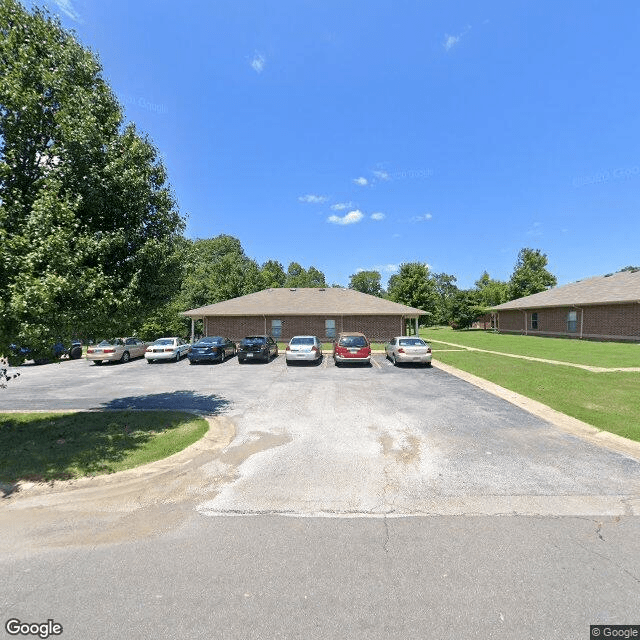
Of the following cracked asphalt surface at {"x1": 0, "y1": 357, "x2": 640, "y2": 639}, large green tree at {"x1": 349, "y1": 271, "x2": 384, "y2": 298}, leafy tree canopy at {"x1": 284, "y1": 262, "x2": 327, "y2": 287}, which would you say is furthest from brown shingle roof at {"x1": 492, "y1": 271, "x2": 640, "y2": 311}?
large green tree at {"x1": 349, "y1": 271, "x2": 384, "y2": 298}

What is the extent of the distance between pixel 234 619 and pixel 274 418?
5.63 meters

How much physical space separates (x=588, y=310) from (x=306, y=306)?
79.5ft

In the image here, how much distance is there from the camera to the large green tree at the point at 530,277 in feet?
190

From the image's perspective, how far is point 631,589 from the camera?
2.86 m

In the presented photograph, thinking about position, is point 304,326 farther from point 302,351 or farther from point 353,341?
point 353,341

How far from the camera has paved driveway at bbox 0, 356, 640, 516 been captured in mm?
4355

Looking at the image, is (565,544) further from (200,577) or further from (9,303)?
(9,303)

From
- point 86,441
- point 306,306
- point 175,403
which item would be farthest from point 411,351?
point 306,306

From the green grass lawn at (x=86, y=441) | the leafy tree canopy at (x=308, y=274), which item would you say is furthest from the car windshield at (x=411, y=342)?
the leafy tree canopy at (x=308, y=274)

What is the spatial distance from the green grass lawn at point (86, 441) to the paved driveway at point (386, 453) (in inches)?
43.3

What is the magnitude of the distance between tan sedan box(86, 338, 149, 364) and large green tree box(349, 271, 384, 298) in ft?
296

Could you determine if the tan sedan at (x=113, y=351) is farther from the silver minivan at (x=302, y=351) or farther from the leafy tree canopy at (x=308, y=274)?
the leafy tree canopy at (x=308, y=274)

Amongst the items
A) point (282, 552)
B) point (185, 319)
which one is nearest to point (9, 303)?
point (282, 552)

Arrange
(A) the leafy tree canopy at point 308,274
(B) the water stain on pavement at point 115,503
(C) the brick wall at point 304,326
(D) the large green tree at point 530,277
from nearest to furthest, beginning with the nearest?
(B) the water stain on pavement at point 115,503 < (C) the brick wall at point 304,326 < (D) the large green tree at point 530,277 < (A) the leafy tree canopy at point 308,274
